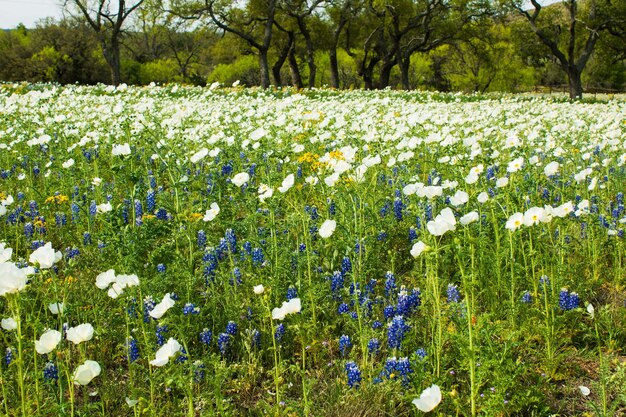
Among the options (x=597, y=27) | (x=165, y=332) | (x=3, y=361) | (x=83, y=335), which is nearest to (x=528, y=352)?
(x=165, y=332)

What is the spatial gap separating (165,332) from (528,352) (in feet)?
6.65

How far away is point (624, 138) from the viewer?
25.0 feet

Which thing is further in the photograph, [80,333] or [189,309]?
[189,309]

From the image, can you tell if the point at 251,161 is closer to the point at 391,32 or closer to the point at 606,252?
the point at 606,252

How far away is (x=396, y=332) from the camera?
2871mm

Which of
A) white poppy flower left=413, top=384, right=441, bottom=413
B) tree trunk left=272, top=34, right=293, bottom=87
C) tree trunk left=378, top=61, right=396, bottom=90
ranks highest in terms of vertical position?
tree trunk left=272, top=34, right=293, bottom=87

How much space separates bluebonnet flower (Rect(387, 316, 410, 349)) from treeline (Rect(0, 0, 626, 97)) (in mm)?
27302

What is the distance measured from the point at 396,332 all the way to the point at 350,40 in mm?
39382

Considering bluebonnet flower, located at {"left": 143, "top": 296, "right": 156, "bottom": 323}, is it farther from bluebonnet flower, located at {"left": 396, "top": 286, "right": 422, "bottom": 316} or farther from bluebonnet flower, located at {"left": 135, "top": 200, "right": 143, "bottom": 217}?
bluebonnet flower, located at {"left": 135, "top": 200, "right": 143, "bottom": 217}

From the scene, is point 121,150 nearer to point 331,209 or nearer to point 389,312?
point 331,209

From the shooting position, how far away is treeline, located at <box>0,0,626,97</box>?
102ft

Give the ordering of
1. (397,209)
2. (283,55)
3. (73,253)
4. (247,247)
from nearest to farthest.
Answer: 1. (247,247)
2. (73,253)
3. (397,209)
4. (283,55)

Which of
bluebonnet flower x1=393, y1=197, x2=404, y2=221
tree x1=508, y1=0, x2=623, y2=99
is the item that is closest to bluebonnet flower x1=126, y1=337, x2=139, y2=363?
bluebonnet flower x1=393, y1=197, x2=404, y2=221

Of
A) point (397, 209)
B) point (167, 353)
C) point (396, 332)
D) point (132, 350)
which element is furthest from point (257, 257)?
point (397, 209)
